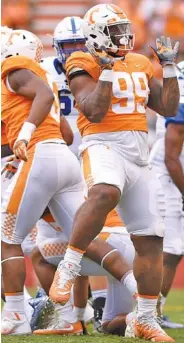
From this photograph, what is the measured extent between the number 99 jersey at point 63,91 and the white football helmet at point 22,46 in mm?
484

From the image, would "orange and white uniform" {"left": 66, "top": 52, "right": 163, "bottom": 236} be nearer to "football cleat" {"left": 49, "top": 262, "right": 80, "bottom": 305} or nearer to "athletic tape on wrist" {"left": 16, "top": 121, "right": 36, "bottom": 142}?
"athletic tape on wrist" {"left": 16, "top": 121, "right": 36, "bottom": 142}

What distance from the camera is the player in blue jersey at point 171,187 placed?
772 cm

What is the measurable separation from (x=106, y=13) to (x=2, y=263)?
1.62 m

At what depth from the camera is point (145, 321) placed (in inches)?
242

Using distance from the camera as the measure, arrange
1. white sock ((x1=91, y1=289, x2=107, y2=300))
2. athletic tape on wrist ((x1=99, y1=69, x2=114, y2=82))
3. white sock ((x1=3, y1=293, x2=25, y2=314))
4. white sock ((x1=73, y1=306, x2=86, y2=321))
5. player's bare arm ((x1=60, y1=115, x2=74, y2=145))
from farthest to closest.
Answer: white sock ((x1=91, y1=289, x2=107, y2=300)) → player's bare arm ((x1=60, y1=115, x2=74, y2=145)) → white sock ((x1=73, y1=306, x2=86, y2=321)) → white sock ((x1=3, y1=293, x2=25, y2=314)) → athletic tape on wrist ((x1=99, y1=69, x2=114, y2=82))

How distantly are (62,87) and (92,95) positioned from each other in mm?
1926

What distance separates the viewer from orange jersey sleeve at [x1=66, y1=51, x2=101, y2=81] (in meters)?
6.03

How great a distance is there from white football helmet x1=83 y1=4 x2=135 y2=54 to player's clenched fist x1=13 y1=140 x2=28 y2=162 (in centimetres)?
66

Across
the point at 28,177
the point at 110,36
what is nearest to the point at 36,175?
the point at 28,177

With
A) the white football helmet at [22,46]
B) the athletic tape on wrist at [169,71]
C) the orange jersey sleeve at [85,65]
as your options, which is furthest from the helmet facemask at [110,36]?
the white football helmet at [22,46]

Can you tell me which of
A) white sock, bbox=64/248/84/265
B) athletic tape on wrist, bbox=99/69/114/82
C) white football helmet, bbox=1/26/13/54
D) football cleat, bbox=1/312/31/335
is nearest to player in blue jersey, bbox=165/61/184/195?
white football helmet, bbox=1/26/13/54

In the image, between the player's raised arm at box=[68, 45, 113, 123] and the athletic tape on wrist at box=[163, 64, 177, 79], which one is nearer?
the player's raised arm at box=[68, 45, 113, 123]

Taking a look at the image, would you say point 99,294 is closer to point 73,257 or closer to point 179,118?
point 179,118

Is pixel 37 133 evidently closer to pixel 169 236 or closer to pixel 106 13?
pixel 106 13
